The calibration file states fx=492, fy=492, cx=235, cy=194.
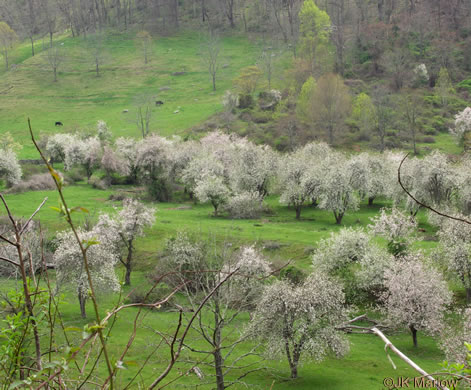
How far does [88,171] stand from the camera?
68.8m

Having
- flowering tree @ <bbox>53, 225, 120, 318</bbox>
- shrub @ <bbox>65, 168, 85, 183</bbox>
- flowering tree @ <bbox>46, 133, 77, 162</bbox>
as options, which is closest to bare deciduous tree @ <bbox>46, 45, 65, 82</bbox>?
flowering tree @ <bbox>46, 133, 77, 162</bbox>

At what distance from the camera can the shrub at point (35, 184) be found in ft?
195

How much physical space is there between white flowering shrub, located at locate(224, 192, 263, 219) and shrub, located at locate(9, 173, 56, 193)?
22033mm

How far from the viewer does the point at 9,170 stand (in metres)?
61.3

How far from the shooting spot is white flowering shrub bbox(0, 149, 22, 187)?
6094cm

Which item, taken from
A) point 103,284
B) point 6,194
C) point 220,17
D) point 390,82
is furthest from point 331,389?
point 220,17

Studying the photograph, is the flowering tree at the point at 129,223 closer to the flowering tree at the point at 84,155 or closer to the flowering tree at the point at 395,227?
the flowering tree at the point at 395,227

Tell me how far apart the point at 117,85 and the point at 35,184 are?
55.5m

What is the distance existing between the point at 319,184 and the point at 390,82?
5401 cm

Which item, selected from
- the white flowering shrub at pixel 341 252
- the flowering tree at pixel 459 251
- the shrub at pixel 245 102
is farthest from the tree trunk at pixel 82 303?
the shrub at pixel 245 102

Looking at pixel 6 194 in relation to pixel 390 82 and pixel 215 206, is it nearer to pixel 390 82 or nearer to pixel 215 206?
pixel 215 206

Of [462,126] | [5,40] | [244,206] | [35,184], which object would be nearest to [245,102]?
[462,126]

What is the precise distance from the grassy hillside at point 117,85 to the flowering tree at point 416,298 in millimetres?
58118

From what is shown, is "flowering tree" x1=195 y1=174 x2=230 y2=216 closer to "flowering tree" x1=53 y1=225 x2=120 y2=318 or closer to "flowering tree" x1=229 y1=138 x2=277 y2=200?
"flowering tree" x1=229 y1=138 x2=277 y2=200
